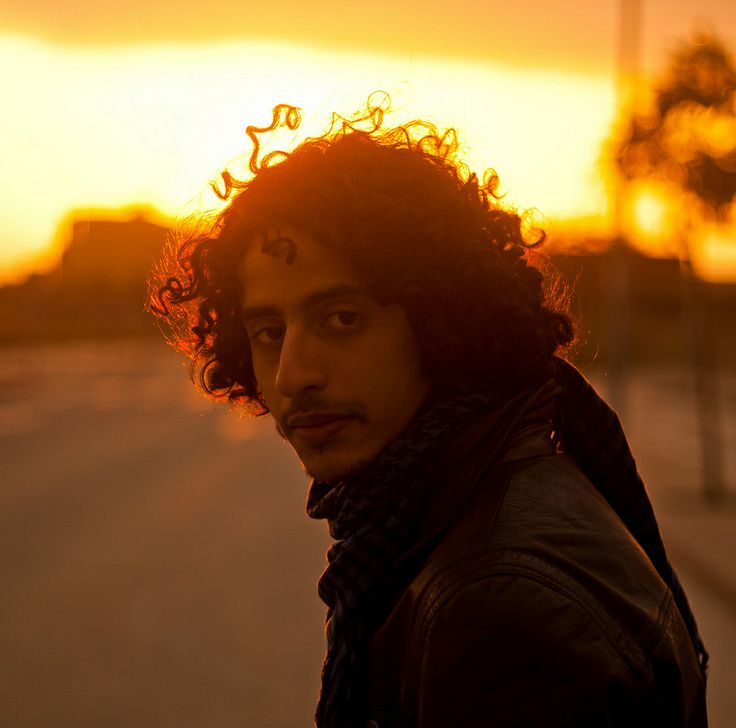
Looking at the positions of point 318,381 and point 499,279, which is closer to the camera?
point 318,381

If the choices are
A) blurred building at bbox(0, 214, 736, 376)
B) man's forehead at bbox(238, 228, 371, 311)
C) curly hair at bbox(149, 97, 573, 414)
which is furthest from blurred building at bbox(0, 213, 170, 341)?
man's forehead at bbox(238, 228, 371, 311)

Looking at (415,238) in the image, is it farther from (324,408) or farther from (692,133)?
(692,133)

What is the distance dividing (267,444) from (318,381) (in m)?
18.3

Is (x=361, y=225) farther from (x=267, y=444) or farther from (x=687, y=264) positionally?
(x=267, y=444)

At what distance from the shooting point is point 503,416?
2.05m

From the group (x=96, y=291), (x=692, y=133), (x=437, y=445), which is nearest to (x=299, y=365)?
(x=437, y=445)

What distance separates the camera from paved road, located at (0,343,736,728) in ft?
19.2

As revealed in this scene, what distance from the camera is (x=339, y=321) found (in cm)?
226

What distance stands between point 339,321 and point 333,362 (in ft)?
0.26

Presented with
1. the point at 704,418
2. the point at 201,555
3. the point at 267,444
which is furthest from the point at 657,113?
the point at 267,444

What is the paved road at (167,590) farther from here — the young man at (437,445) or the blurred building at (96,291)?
the blurred building at (96,291)

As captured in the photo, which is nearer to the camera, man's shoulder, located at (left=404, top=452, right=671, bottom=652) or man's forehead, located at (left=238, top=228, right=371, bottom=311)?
man's shoulder, located at (left=404, top=452, right=671, bottom=652)

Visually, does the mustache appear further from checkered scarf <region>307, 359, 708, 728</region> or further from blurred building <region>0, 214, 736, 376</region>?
blurred building <region>0, 214, 736, 376</region>

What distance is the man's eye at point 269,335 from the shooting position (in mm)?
2404
